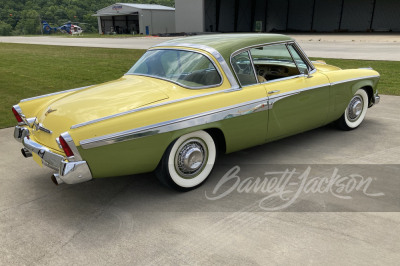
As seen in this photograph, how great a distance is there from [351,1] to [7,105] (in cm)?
4206

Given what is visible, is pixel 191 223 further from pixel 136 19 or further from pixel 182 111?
pixel 136 19

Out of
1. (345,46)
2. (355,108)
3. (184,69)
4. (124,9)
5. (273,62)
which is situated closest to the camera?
(184,69)

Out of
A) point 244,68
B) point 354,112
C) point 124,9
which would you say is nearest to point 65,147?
point 244,68

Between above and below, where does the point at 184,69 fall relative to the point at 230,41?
below

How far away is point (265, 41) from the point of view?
A: 404cm

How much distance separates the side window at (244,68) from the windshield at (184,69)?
0.26m

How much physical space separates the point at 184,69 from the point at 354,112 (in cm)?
285

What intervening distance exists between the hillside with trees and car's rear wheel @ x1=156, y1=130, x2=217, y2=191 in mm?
73905

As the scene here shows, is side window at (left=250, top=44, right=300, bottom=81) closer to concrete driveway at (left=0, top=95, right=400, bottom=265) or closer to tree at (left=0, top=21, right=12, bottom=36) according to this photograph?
concrete driveway at (left=0, top=95, right=400, bottom=265)

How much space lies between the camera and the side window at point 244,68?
369 centimetres

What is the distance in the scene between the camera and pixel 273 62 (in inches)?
186

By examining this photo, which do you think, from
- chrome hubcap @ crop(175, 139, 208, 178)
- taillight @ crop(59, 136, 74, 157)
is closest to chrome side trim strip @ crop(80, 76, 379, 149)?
taillight @ crop(59, 136, 74, 157)

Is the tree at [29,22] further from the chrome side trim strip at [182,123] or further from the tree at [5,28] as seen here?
the chrome side trim strip at [182,123]

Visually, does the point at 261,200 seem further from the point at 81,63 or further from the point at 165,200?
the point at 81,63
